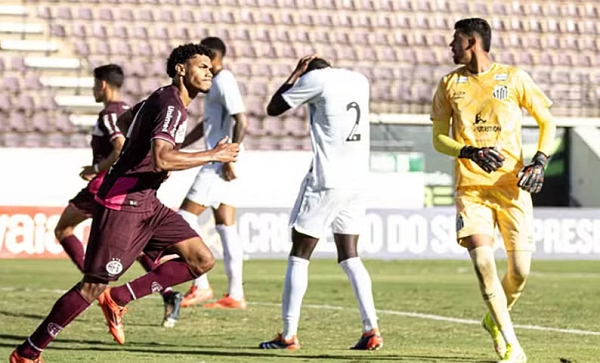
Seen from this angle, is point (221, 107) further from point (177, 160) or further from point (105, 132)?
point (177, 160)

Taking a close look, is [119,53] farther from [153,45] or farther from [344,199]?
[344,199]

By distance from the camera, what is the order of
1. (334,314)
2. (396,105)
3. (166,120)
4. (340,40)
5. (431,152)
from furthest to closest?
(340,40) → (396,105) → (431,152) → (334,314) → (166,120)

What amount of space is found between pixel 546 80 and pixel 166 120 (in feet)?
73.5

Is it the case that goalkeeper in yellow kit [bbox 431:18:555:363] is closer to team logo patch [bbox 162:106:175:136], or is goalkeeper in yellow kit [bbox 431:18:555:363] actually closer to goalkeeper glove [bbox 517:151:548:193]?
goalkeeper glove [bbox 517:151:548:193]

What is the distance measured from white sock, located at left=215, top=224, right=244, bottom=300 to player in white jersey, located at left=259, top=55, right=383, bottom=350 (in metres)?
3.09

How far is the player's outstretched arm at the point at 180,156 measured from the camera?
24.8 ft

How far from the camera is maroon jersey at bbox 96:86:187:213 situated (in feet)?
25.6

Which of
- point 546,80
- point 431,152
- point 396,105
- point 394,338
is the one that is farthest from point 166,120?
point 546,80

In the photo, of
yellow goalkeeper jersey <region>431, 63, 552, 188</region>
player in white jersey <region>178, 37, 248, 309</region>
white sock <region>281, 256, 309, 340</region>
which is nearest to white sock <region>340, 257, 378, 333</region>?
white sock <region>281, 256, 309, 340</region>

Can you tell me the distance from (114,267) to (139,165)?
625mm

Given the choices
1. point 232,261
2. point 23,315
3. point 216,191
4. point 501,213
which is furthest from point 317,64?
point 23,315

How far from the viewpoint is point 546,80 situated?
29.2m

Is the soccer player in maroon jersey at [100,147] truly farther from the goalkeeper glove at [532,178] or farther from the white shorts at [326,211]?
the goalkeeper glove at [532,178]

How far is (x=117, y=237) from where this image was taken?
7.88 metres
